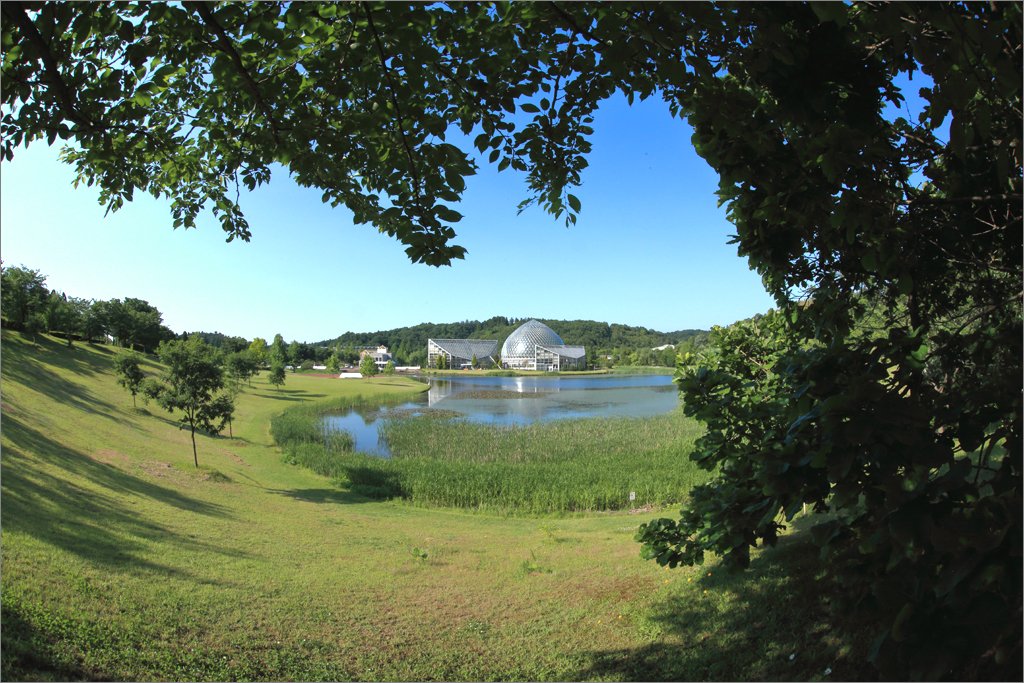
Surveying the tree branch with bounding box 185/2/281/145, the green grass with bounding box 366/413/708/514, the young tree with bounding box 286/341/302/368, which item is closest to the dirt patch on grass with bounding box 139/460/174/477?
the green grass with bounding box 366/413/708/514

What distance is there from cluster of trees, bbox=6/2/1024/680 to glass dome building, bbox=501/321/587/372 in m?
97.3

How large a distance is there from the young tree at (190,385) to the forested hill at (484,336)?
207 ft

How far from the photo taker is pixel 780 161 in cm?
293

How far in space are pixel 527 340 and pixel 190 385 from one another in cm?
9279

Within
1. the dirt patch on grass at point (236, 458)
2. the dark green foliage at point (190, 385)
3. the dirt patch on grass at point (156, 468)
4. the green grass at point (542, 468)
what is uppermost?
the dark green foliage at point (190, 385)

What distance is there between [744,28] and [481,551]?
333 inches

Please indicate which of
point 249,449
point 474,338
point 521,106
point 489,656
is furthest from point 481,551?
point 474,338

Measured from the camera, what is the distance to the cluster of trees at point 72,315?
81.6 feet

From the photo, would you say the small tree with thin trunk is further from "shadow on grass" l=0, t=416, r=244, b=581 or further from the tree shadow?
"shadow on grass" l=0, t=416, r=244, b=581

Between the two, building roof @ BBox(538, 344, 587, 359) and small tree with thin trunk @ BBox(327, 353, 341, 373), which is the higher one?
building roof @ BBox(538, 344, 587, 359)

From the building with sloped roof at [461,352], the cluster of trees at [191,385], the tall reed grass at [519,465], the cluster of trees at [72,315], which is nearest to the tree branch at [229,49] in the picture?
the tall reed grass at [519,465]

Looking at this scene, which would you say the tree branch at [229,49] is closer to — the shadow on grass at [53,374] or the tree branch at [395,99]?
the tree branch at [395,99]

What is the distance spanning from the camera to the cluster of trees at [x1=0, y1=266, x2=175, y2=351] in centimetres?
2486

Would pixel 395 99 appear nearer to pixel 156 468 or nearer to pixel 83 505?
pixel 83 505
